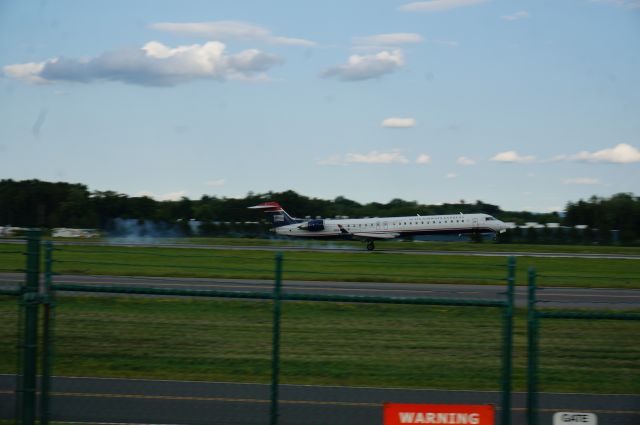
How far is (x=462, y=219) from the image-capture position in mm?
59250

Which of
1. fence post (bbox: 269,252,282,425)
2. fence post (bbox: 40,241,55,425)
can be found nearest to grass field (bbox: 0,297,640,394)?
fence post (bbox: 40,241,55,425)

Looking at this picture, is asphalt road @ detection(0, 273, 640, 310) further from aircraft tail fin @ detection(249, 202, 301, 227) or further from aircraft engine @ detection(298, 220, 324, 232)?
aircraft tail fin @ detection(249, 202, 301, 227)

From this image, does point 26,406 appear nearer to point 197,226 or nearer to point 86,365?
point 86,365

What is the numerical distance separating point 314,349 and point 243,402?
1619 millimetres

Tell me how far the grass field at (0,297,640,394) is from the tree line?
5635cm

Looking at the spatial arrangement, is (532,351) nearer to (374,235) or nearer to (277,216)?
(374,235)

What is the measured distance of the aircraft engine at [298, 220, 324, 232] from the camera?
6391 cm

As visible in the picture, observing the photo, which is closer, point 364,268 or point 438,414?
point 438,414

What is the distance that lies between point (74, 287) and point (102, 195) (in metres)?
84.5

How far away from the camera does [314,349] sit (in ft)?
32.4

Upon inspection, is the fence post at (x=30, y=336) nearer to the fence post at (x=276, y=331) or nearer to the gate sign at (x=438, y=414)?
the fence post at (x=276, y=331)

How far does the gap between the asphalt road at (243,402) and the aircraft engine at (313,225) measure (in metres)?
52.2

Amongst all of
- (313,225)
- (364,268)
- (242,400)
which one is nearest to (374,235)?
(313,225)

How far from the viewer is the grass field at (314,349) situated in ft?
31.8
